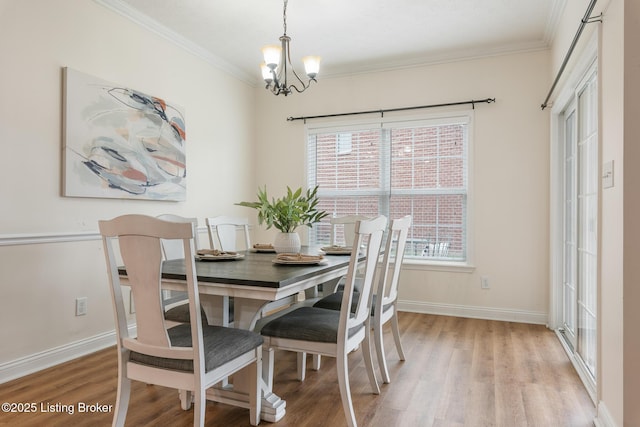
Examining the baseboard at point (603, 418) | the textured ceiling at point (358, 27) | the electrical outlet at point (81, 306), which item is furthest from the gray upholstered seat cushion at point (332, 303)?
the textured ceiling at point (358, 27)

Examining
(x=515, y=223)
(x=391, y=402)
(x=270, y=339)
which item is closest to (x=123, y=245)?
(x=270, y=339)

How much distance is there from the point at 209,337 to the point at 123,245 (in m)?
0.54

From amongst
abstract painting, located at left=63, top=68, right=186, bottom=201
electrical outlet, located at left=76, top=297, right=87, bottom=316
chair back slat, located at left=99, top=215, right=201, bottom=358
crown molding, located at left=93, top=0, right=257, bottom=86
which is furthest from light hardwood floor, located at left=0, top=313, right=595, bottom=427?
crown molding, located at left=93, top=0, right=257, bottom=86

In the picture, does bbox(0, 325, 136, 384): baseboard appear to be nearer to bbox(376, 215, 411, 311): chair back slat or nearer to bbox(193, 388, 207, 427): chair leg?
bbox(193, 388, 207, 427): chair leg

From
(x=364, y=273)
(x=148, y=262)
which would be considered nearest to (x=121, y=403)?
(x=148, y=262)

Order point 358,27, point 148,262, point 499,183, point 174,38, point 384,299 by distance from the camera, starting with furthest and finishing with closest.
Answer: point 499,183
point 174,38
point 358,27
point 384,299
point 148,262

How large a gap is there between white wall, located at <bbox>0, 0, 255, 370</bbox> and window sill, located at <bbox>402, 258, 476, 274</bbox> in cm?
251

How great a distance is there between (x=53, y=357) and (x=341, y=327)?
2.08 m

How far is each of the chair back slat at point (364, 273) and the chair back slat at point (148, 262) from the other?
68cm

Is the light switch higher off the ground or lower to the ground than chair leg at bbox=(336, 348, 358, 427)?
higher

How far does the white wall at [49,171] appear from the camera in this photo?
2.59 m

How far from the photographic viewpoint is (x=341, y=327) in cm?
200

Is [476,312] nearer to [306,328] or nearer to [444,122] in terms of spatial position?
[444,122]

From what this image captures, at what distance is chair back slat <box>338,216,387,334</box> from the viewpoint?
1.95m
